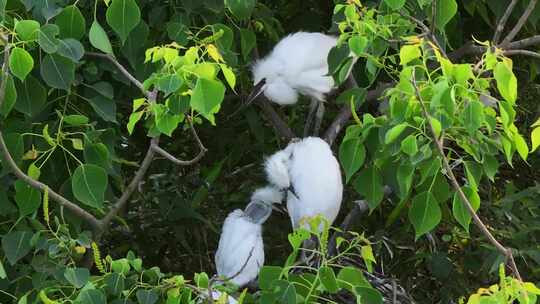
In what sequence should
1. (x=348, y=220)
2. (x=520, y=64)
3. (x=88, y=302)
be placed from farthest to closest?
(x=520, y=64) < (x=348, y=220) < (x=88, y=302)

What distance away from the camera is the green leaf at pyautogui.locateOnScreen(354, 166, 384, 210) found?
1316 mm

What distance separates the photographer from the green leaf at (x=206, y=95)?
3.43 ft

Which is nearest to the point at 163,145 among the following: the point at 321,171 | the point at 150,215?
the point at 150,215

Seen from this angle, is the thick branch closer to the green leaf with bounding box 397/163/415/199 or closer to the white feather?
the white feather

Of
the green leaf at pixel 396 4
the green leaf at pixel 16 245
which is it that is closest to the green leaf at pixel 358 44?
the green leaf at pixel 396 4

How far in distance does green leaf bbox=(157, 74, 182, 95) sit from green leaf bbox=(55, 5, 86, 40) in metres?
0.29

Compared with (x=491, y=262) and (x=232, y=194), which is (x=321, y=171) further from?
(x=232, y=194)

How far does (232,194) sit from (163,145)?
18cm

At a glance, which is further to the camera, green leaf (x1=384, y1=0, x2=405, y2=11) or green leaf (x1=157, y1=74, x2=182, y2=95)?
green leaf (x1=384, y1=0, x2=405, y2=11)

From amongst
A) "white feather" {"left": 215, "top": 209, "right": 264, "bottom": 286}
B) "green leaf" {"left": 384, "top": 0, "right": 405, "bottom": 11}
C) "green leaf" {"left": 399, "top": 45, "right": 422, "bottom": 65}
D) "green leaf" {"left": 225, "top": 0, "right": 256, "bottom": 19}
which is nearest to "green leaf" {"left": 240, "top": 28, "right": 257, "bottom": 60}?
"green leaf" {"left": 225, "top": 0, "right": 256, "bottom": 19}

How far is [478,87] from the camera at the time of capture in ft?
3.56

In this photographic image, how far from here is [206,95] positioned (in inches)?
41.4

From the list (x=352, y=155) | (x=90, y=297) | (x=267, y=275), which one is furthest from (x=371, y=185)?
(x=90, y=297)

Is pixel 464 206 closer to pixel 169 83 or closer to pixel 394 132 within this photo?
pixel 394 132
